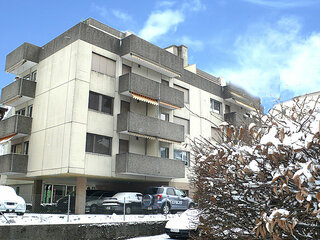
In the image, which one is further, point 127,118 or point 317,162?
point 127,118

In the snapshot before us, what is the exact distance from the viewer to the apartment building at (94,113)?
22.7 metres

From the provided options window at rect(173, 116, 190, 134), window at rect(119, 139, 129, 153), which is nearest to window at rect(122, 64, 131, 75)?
window at rect(119, 139, 129, 153)

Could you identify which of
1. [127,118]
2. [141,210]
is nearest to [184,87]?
Answer: [127,118]

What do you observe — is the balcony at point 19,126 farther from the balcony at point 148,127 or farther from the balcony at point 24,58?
the balcony at point 148,127

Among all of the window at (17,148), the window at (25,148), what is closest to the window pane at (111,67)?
the window at (25,148)

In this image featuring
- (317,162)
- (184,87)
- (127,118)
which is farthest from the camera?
(184,87)

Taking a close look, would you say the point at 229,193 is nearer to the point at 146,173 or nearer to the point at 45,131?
the point at 146,173

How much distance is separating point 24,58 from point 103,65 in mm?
6485

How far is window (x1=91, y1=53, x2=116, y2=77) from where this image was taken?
2406 centimetres

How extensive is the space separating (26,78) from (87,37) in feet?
25.8

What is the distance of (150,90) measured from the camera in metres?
25.8

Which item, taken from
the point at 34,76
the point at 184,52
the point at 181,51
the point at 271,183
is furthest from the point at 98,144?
the point at 271,183

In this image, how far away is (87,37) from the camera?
23.8 meters

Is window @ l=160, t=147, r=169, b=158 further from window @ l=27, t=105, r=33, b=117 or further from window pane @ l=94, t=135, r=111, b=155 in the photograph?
window @ l=27, t=105, r=33, b=117
